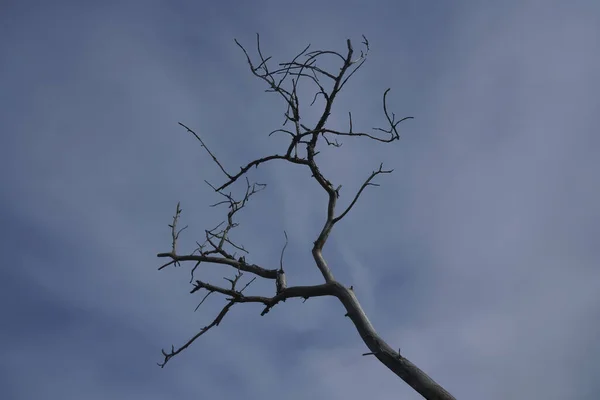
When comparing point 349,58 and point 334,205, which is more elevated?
point 349,58

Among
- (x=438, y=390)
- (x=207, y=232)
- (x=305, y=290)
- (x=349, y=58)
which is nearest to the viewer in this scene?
(x=438, y=390)

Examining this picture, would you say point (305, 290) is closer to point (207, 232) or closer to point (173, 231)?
point (207, 232)

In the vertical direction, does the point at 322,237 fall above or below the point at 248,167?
below

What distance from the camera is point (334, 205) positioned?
4418 mm

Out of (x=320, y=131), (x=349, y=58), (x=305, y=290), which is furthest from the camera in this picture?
(x=320, y=131)

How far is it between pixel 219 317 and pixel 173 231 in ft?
3.79

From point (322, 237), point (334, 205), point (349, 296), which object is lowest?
point (349, 296)

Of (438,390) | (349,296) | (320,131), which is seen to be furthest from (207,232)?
(438,390)

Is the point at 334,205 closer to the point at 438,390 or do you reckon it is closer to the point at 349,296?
the point at 349,296

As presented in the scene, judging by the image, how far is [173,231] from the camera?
4.91 metres

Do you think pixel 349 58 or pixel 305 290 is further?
pixel 349 58

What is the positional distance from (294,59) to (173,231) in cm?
200

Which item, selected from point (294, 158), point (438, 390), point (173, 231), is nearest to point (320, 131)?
point (294, 158)

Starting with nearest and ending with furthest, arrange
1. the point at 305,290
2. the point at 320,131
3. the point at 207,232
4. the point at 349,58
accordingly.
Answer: the point at 305,290 → the point at 349,58 → the point at 320,131 → the point at 207,232
